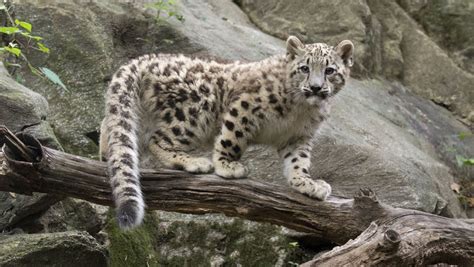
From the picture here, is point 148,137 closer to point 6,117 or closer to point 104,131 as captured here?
point 104,131

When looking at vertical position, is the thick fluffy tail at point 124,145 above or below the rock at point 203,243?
above

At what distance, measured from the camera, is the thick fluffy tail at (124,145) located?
413 cm


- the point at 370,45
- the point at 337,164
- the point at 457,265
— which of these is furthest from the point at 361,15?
the point at 457,265

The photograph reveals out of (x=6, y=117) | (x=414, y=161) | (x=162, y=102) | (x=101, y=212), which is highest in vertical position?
(x=162, y=102)

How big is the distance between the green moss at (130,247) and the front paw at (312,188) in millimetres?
1785

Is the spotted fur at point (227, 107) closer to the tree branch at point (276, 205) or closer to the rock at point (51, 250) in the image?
the tree branch at point (276, 205)

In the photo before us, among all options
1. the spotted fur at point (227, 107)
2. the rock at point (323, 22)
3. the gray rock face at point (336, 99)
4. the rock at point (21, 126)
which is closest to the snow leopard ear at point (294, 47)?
the spotted fur at point (227, 107)

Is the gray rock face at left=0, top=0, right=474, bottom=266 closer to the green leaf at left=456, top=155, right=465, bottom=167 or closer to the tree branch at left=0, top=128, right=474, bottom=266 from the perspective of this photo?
the green leaf at left=456, top=155, right=465, bottom=167

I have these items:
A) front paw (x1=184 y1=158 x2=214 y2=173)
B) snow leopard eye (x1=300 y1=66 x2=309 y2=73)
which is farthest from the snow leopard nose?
front paw (x1=184 y1=158 x2=214 y2=173)

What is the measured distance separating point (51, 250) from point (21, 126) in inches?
38.8

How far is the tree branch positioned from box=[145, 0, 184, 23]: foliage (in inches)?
124

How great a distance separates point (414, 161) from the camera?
746 cm

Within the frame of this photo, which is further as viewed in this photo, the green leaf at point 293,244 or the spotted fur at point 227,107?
the green leaf at point 293,244

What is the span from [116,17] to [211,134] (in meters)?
3.02
